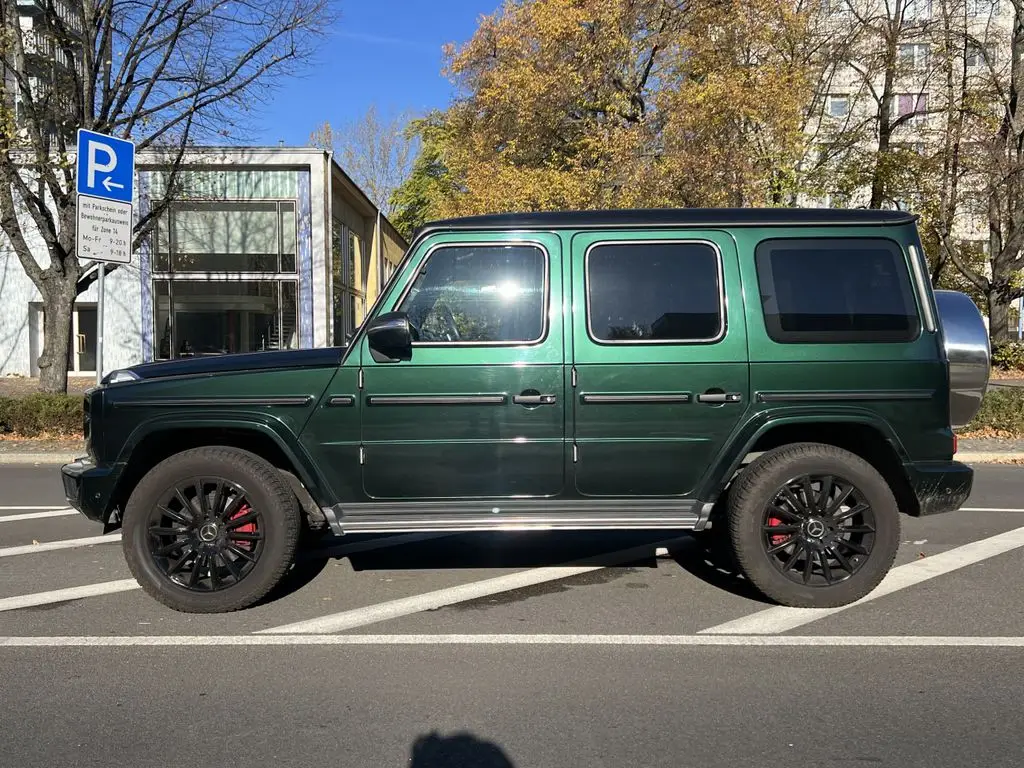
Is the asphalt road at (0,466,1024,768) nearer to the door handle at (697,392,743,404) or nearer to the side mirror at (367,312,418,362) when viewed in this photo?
the door handle at (697,392,743,404)

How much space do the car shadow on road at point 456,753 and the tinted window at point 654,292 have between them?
2200 mm

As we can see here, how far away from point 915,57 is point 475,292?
23647 millimetres

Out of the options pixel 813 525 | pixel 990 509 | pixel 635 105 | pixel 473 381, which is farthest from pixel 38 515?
pixel 635 105

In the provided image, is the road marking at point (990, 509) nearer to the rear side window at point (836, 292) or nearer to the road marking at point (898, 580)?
the road marking at point (898, 580)

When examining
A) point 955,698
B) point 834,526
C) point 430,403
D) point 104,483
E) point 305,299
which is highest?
point 305,299

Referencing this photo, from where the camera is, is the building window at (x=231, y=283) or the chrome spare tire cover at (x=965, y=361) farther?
the building window at (x=231, y=283)

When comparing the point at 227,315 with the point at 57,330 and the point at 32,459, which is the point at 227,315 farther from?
the point at 32,459

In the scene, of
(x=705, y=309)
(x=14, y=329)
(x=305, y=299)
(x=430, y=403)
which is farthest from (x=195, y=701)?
(x=14, y=329)

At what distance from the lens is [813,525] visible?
4488mm

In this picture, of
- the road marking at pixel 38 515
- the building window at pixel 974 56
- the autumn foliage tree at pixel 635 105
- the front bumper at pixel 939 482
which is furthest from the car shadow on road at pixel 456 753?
the building window at pixel 974 56

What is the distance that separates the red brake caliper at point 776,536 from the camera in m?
4.54

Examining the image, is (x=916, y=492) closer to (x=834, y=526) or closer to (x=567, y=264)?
(x=834, y=526)

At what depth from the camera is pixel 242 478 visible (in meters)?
4.42

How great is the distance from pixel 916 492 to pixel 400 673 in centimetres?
289
